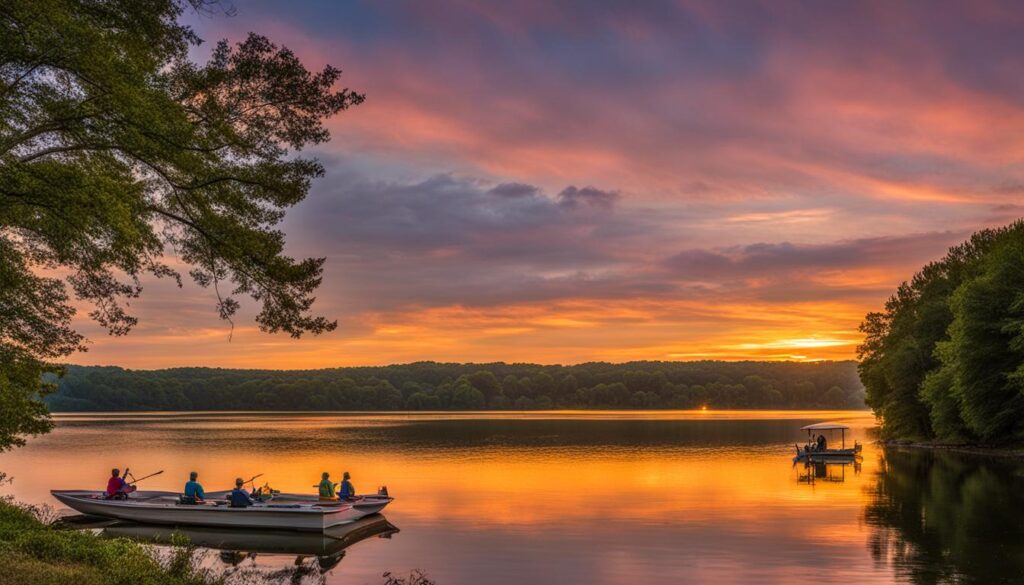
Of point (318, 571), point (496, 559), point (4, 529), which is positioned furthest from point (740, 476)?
point (4, 529)

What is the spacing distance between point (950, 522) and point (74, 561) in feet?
95.8

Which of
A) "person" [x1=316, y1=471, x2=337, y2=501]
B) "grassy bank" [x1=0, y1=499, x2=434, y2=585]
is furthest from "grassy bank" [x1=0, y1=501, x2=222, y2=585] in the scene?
"person" [x1=316, y1=471, x2=337, y2=501]

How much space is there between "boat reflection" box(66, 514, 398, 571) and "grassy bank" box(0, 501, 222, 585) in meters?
8.13

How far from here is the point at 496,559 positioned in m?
27.4

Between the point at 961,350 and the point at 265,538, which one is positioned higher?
the point at 961,350

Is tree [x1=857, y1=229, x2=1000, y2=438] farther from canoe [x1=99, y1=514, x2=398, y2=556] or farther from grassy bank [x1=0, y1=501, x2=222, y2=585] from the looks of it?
grassy bank [x1=0, y1=501, x2=222, y2=585]

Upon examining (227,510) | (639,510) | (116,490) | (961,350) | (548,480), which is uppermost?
(961,350)

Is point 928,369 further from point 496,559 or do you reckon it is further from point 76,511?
point 76,511

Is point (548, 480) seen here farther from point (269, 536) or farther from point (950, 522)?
point (950, 522)

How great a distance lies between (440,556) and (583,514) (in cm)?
1080

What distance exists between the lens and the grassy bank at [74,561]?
13961 millimetres

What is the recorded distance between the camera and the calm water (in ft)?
83.1

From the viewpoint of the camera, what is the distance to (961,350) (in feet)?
194

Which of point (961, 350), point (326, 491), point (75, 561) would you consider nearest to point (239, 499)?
point (326, 491)
